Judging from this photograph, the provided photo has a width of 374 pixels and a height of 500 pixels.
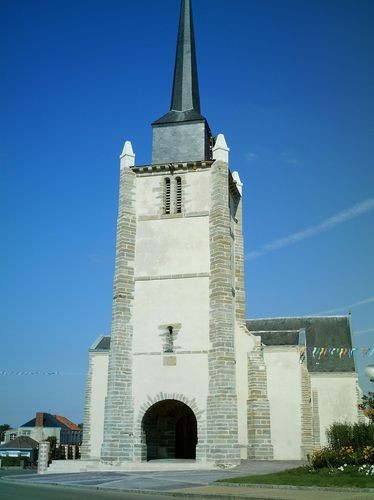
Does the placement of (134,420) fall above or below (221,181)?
below

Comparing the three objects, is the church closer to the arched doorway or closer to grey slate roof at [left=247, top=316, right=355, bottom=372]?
the arched doorway

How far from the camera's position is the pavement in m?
11.3

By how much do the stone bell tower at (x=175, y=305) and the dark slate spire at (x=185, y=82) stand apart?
0.38ft

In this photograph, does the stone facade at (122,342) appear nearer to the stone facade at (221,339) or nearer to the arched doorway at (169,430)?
the arched doorway at (169,430)

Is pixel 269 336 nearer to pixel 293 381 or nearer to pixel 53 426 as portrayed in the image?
pixel 293 381

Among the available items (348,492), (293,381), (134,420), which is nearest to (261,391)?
(293,381)

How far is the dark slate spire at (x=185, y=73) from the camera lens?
26.9 metres

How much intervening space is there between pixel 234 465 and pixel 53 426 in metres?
51.0

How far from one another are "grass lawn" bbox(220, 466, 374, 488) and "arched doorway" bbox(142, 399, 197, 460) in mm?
8249

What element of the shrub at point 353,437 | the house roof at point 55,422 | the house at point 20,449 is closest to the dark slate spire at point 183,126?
the shrub at point 353,437

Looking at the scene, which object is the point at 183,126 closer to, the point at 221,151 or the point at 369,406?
the point at 221,151

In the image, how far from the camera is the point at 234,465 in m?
20.3

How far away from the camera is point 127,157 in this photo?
25484 millimetres

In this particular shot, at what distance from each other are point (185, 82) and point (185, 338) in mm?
13051
